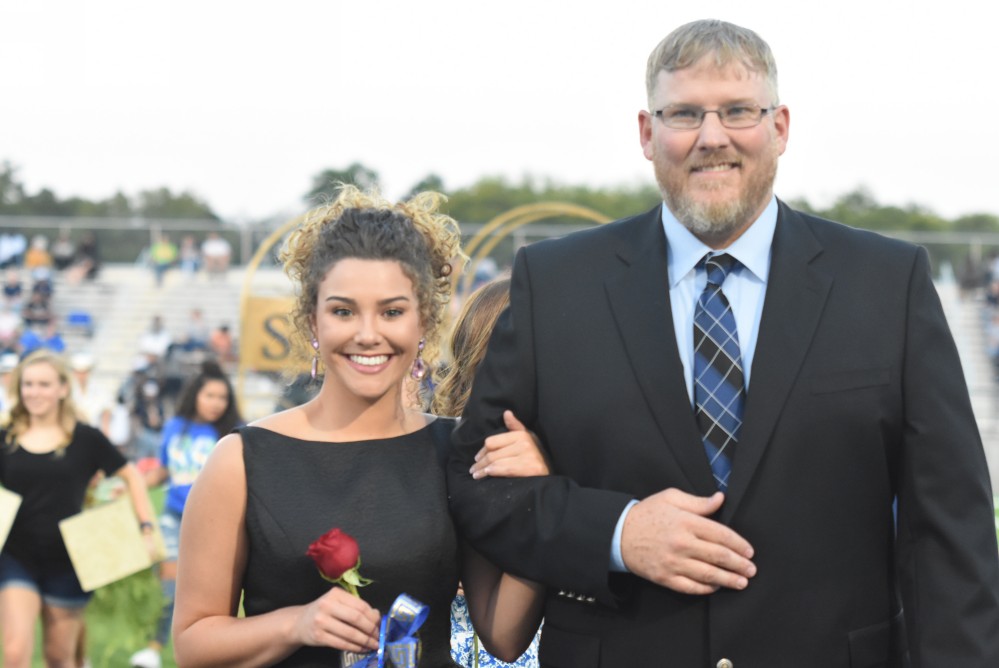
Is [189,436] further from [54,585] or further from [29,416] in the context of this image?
[54,585]

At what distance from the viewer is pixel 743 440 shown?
2.69 metres

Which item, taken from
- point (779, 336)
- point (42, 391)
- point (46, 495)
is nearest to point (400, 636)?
point (779, 336)

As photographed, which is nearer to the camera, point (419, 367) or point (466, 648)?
point (419, 367)

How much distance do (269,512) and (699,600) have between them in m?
0.99

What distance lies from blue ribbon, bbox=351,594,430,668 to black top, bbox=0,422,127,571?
4.44 meters

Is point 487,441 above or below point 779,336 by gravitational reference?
below

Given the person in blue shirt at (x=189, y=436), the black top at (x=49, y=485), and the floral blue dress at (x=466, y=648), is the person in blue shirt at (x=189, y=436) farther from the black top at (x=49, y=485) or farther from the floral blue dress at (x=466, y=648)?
the floral blue dress at (x=466, y=648)

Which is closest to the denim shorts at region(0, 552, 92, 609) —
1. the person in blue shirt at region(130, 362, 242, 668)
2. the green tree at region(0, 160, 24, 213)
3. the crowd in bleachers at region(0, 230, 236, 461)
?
the person in blue shirt at region(130, 362, 242, 668)

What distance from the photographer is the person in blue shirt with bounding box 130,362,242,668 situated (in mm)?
8258

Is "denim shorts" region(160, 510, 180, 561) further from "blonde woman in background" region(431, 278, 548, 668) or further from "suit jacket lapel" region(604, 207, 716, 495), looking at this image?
"suit jacket lapel" region(604, 207, 716, 495)

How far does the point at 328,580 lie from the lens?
9.61 ft

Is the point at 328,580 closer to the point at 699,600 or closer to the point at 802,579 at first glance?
the point at 699,600

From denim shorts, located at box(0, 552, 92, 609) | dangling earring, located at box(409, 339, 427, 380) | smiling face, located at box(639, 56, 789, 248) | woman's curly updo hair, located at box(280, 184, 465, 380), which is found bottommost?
denim shorts, located at box(0, 552, 92, 609)

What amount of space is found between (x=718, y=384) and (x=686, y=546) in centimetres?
35
